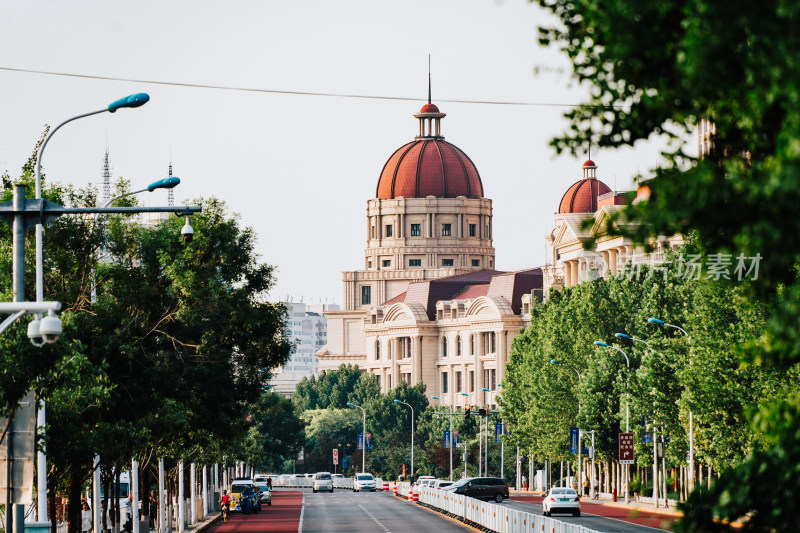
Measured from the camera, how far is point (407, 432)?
138000mm

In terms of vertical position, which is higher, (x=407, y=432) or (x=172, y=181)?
(x=172, y=181)

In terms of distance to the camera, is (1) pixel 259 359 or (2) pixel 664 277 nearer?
(1) pixel 259 359

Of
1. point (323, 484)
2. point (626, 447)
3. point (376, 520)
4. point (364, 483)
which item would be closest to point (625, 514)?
point (626, 447)

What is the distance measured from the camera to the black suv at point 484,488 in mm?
75938

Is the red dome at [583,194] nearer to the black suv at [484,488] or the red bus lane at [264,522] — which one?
the black suv at [484,488]

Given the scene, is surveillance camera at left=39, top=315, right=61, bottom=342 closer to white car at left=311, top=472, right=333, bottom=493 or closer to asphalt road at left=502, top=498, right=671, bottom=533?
asphalt road at left=502, top=498, right=671, bottom=533

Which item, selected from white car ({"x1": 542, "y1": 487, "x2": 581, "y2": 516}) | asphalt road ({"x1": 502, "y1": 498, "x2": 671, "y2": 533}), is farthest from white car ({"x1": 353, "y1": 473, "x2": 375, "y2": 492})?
white car ({"x1": 542, "y1": 487, "x2": 581, "y2": 516})

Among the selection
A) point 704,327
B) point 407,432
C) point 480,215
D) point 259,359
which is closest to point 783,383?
point 704,327

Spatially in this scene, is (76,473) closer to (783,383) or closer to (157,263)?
(157,263)

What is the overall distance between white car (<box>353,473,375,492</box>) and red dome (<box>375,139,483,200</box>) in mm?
75432

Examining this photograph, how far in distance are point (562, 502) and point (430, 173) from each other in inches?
5009

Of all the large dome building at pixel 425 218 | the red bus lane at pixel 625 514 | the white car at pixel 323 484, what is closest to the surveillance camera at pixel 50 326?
the red bus lane at pixel 625 514

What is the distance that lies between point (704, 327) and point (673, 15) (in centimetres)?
3877

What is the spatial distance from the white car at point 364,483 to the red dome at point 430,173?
7543cm
